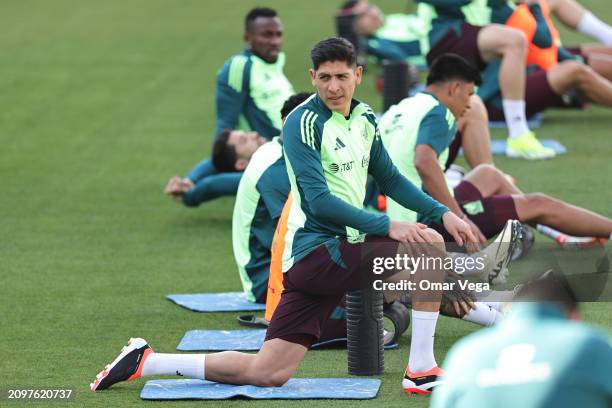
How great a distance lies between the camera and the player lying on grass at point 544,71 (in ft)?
40.7

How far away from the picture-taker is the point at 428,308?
20.9ft

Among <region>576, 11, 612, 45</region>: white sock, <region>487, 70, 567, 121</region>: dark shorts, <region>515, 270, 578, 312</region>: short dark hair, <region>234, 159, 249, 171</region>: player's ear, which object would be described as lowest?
<region>487, 70, 567, 121</region>: dark shorts

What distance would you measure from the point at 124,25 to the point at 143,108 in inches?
150

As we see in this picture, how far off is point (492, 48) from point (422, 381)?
6.38 meters

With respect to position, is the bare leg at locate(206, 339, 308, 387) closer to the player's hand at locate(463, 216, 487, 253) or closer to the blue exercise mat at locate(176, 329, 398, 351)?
the blue exercise mat at locate(176, 329, 398, 351)

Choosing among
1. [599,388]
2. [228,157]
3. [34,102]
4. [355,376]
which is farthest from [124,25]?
[599,388]

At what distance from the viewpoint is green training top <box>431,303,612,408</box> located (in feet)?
10.8

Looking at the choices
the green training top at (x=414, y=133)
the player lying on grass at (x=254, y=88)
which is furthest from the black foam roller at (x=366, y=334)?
the player lying on grass at (x=254, y=88)

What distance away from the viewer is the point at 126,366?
256 inches

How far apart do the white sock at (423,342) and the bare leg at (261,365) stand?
51cm

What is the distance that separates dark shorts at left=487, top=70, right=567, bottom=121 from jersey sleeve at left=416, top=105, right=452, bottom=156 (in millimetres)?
4742

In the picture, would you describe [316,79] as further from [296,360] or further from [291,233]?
[296,360]

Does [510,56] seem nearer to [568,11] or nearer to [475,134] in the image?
[568,11]

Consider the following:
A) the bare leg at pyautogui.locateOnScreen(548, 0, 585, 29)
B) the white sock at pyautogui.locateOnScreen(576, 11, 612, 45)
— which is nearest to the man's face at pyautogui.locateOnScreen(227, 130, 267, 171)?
the bare leg at pyautogui.locateOnScreen(548, 0, 585, 29)
